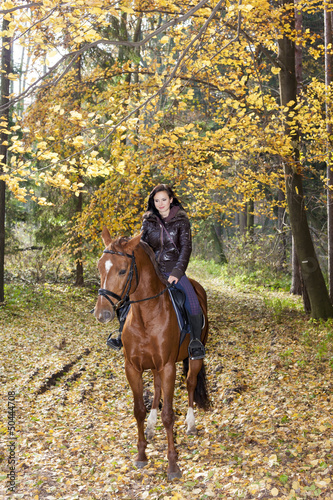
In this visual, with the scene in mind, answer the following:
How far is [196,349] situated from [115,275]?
185cm

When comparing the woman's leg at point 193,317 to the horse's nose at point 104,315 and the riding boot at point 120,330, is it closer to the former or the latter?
the riding boot at point 120,330

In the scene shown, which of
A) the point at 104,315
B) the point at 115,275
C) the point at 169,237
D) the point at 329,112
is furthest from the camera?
the point at 329,112

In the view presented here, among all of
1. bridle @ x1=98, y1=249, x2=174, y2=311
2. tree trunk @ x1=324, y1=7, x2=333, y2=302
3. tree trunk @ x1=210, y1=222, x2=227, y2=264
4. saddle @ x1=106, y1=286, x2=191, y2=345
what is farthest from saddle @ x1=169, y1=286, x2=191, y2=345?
tree trunk @ x1=210, y1=222, x2=227, y2=264

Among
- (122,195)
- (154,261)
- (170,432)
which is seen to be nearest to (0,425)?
(170,432)

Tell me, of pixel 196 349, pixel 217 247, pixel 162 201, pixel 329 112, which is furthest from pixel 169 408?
pixel 217 247

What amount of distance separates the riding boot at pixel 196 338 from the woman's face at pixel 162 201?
1342mm

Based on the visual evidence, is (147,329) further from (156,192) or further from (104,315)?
(156,192)

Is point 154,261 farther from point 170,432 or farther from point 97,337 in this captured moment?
point 97,337

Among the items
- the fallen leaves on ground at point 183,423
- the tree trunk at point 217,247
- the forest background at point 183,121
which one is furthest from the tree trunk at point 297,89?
the tree trunk at point 217,247

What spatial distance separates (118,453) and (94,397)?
1.93 m

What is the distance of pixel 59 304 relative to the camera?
1465 centimetres

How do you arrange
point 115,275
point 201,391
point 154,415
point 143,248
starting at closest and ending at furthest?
point 115,275, point 143,248, point 154,415, point 201,391

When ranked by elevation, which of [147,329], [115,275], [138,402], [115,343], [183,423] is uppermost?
[115,275]

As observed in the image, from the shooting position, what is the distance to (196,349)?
5.27 metres
